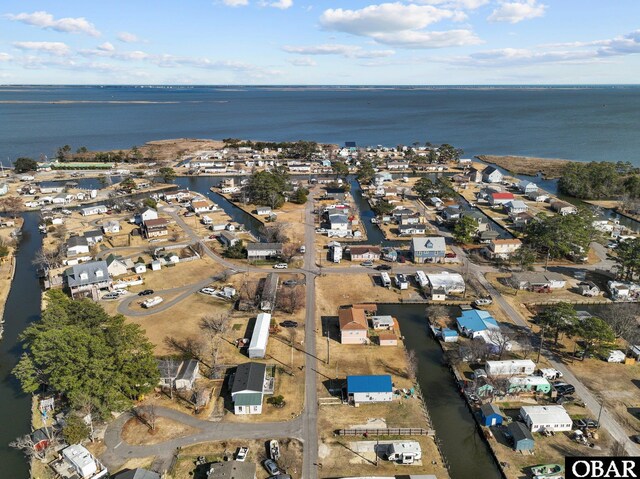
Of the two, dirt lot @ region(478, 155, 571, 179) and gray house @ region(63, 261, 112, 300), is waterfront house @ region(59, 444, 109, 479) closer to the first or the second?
gray house @ region(63, 261, 112, 300)

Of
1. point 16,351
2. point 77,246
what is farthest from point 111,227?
point 16,351

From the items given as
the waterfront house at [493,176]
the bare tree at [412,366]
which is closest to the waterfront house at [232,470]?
the bare tree at [412,366]

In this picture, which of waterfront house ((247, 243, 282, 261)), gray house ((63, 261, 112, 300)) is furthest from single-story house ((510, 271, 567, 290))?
gray house ((63, 261, 112, 300))

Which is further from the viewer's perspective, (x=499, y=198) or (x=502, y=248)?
(x=499, y=198)

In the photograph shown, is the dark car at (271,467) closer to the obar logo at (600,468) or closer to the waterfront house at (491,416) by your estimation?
the waterfront house at (491,416)

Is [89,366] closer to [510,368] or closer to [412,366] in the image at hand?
[412,366]

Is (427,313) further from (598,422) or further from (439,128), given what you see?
(439,128)
